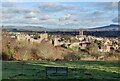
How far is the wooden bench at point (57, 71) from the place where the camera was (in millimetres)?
5405

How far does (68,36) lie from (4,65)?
4.94ft

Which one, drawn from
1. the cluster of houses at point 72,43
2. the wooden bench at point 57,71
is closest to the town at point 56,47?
the cluster of houses at point 72,43

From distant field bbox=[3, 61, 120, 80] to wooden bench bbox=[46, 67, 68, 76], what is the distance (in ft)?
0.27

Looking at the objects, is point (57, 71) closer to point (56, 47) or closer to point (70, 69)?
point (70, 69)

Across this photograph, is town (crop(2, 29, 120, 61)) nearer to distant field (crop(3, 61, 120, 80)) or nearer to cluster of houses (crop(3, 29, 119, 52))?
cluster of houses (crop(3, 29, 119, 52))

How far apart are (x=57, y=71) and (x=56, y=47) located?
63cm

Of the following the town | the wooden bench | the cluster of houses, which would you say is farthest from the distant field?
the cluster of houses

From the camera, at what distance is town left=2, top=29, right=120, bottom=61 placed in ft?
19.6

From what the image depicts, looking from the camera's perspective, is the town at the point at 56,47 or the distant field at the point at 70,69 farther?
the town at the point at 56,47

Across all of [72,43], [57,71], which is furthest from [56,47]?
[57,71]

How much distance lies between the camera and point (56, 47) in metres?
5.97

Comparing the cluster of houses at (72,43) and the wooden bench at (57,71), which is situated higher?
the cluster of houses at (72,43)

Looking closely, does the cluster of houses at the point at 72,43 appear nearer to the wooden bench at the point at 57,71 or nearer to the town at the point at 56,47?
the town at the point at 56,47

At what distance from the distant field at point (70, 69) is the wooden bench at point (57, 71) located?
81 millimetres
